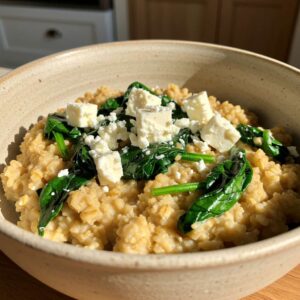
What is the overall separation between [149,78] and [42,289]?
1209mm

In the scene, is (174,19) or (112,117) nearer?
(112,117)

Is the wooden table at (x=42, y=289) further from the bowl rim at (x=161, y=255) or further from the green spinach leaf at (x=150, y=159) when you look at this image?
the green spinach leaf at (x=150, y=159)

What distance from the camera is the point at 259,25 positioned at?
4.19m

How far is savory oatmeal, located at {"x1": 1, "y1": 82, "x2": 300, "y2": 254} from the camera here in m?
1.19

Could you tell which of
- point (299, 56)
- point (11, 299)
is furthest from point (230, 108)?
point (299, 56)

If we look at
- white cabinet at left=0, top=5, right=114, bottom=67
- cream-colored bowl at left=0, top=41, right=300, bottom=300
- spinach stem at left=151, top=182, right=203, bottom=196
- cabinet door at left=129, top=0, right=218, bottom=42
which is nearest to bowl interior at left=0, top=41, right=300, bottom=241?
cream-colored bowl at left=0, top=41, right=300, bottom=300

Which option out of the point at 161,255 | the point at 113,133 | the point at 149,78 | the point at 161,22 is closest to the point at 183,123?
the point at 113,133

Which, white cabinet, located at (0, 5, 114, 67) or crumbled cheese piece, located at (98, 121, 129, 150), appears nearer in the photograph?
crumbled cheese piece, located at (98, 121, 129, 150)

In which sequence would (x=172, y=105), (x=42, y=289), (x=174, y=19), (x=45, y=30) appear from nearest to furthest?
(x=42, y=289) → (x=172, y=105) → (x=174, y=19) → (x=45, y=30)

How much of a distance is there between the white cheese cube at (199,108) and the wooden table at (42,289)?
707 mm

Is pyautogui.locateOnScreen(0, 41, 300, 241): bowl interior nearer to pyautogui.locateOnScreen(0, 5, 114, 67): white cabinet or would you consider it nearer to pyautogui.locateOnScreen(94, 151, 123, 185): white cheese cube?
pyautogui.locateOnScreen(94, 151, 123, 185): white cheese cube

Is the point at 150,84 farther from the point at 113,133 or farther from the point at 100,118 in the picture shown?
the point at 113,133

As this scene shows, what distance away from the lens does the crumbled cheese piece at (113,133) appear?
4.96ft

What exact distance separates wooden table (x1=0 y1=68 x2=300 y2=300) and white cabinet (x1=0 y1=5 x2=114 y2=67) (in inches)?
151
